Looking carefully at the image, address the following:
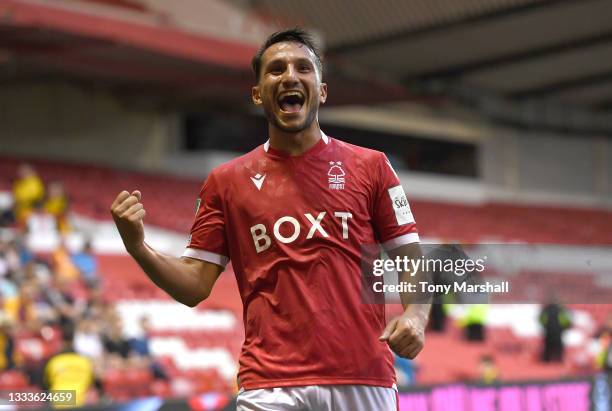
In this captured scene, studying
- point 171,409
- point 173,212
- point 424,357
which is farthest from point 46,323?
point 173,212

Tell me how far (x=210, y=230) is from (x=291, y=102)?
1.49 feet

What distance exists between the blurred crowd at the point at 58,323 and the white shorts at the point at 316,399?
4.91 meters

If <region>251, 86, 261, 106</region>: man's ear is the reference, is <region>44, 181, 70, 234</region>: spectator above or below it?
above

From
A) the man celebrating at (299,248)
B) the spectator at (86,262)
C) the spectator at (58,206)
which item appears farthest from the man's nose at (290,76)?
the spectator at (58,206)

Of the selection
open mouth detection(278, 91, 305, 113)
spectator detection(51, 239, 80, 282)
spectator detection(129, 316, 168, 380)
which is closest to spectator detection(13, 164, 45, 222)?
spectator detection(51, 239, 80, 282)

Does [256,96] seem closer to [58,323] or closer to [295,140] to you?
[295,140]

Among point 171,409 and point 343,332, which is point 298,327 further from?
point 171,409

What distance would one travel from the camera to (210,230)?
10.8ft

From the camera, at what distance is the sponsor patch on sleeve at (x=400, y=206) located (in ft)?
10.5

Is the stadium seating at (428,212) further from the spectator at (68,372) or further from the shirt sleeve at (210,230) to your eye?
the shirt sleeve at (210,230)

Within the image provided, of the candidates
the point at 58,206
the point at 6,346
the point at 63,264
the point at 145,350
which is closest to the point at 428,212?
the point at 58,206

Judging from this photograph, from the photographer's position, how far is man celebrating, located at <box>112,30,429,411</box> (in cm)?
306

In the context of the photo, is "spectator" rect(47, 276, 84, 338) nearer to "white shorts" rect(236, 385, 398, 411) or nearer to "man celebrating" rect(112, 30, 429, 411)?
"man celebrating" rect(112, 30, 429, 411)

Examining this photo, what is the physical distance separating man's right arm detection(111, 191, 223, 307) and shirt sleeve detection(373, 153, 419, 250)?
51 centimetres
